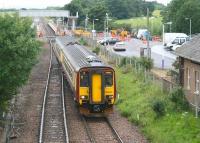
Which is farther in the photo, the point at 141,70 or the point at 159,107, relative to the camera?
the point at 141,70

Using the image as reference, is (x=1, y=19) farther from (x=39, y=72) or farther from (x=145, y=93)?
(x=39, y=72)

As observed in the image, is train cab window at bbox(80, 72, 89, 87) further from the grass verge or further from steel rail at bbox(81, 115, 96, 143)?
the grass verge

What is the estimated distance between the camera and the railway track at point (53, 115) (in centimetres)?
2207

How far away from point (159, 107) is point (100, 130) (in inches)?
115

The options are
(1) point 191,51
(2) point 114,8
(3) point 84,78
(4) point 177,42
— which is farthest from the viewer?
(2) point 114,8

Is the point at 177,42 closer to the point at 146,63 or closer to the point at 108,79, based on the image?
the point at 146,63

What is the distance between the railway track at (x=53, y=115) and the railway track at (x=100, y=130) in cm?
110

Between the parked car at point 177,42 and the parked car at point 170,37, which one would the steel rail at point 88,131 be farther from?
the parked car at point 170,37

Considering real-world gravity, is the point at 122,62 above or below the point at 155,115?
above

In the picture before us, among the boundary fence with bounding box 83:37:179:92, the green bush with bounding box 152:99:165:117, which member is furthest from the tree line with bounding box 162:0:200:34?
the green bush with bounding box 152:99:165:117

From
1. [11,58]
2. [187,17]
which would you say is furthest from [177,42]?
[11,58]

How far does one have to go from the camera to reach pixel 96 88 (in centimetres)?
2520

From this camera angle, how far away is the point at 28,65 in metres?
24.4

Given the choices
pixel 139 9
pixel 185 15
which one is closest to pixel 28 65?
pixel 185 15
